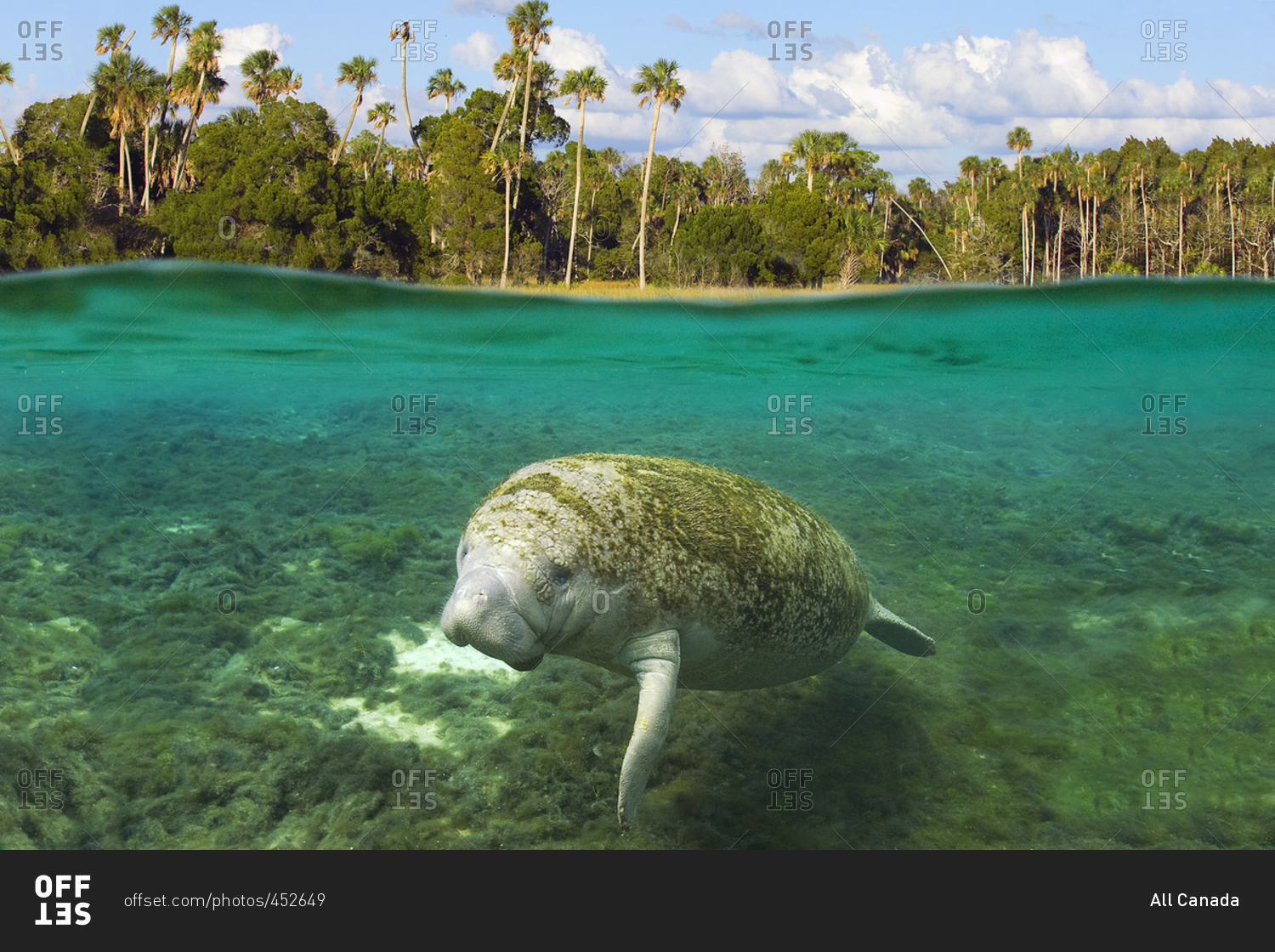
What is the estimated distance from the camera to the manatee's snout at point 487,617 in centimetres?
362

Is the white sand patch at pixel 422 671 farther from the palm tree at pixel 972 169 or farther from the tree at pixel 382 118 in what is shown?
the palm tree at pixel 972 169

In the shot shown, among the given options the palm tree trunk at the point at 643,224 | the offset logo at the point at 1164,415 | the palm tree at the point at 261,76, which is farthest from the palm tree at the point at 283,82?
the offset logo at the point at 1164,415

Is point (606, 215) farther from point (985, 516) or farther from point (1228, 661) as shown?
point (1228, 661)

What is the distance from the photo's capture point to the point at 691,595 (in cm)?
434

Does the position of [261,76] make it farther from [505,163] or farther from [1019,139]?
[1019,139]

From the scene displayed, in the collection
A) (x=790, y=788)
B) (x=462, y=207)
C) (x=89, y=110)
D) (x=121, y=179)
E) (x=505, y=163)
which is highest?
(x=505, y=163)

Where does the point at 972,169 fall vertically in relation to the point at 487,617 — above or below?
above

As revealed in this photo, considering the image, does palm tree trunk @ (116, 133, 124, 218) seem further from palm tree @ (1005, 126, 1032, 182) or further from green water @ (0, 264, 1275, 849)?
palm tree @ (1005, 126, 1032, 182)

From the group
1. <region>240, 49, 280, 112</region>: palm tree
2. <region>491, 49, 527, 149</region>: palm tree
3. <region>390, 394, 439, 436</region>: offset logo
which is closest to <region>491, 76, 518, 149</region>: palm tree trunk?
<region>491, 49, 527, 149</region>: palm tree

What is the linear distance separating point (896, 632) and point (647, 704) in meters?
2.44

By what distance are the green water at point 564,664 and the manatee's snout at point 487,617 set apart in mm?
1626

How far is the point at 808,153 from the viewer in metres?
37.2

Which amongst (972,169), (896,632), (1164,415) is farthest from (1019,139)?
(896,632)
